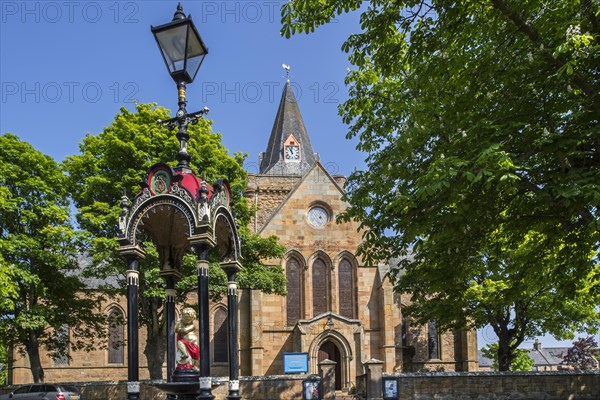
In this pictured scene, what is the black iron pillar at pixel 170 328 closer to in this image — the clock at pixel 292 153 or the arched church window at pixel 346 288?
the arched church window at pixel 346 288

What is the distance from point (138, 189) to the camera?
23.8 meters

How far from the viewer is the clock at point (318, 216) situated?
36.4 m

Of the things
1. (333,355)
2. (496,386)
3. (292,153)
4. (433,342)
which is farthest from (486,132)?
(292,153)

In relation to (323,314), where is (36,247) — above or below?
above

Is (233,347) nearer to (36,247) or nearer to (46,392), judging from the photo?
(46,392)

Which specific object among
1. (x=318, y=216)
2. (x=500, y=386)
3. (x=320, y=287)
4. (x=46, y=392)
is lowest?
(x=46, y=392)

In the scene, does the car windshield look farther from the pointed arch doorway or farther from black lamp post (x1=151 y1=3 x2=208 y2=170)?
black lamp post (x1=151 y1=3 x2=208 y2=170)

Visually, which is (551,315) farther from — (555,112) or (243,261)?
(555,112)

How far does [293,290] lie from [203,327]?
2580 centimetres

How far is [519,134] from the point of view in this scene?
10938 mm

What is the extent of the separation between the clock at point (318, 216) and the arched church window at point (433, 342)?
34.4 feet

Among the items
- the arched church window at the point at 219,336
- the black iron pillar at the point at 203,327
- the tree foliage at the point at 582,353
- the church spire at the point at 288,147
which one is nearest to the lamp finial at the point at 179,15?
the black iron pillar at the point at 203,327

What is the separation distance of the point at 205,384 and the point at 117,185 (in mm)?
16386

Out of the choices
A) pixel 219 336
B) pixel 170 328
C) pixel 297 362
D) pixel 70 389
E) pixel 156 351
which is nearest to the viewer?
pixel 170 328
